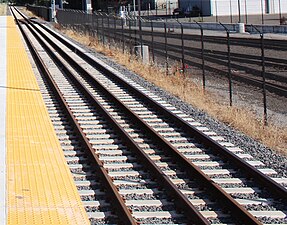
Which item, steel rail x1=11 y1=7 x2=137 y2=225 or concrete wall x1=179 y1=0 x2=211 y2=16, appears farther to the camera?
concrete wall x1=179 y1=0 x2=211 y2=16

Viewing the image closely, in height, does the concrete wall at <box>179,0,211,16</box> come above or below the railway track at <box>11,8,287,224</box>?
above

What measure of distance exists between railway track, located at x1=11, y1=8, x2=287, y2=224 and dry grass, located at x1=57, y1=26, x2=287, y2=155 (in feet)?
2.71

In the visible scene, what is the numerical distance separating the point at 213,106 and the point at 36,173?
762 cm

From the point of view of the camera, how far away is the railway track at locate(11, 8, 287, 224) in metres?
8.37

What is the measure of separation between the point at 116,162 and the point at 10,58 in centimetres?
2263

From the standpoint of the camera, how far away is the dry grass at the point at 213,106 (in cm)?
1312

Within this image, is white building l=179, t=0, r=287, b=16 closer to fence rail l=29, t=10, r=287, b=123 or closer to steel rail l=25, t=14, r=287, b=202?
fence rail l=29, t=10, r=287, b=123

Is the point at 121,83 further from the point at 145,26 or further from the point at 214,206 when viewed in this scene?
the point at 145,26

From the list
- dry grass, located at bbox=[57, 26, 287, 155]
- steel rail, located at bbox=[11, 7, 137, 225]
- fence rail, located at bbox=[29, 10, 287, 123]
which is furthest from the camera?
fence rail, located at bbox=[29, 10, 287, 123]

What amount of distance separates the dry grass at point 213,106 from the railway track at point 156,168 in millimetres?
825

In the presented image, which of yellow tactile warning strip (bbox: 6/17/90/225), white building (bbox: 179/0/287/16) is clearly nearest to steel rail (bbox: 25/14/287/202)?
yellow tactile warning strip (bbox: 6/17/90/225)

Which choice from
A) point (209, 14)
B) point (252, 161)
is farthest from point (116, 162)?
point (209, 14)

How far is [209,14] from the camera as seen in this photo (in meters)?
83.2

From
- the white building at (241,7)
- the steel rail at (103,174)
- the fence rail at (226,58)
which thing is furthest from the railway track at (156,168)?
the white building at (241,7)
